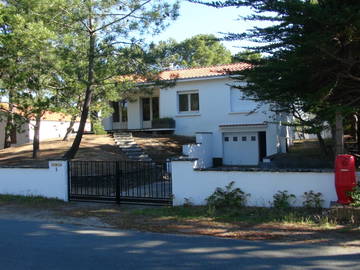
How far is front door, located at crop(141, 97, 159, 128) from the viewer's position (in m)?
27.8

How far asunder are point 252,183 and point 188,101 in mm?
15672

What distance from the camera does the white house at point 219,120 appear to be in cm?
2242

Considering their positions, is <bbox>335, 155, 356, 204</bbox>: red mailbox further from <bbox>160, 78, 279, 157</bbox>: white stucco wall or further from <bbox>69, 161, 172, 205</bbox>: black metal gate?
<bbox>160, 78, 279, 157</bbox>: white stucco wall

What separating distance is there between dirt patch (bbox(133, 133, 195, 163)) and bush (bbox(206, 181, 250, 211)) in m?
10.2

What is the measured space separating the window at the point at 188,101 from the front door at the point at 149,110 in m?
2.58

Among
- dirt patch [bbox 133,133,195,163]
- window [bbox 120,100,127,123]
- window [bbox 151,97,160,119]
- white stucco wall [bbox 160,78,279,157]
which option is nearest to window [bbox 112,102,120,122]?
window [bbox 120,100,127,123]

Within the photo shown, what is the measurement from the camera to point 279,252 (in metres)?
6.46

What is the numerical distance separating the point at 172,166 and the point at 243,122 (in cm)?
1307

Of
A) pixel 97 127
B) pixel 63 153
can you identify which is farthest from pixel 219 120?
pixel 63 153

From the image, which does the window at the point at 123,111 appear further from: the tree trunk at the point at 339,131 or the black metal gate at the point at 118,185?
the tree trunk at the point at 339,131

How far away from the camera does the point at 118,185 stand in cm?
1162

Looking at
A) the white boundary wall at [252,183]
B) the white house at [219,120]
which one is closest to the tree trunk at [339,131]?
the white boundary wall at [252,183]

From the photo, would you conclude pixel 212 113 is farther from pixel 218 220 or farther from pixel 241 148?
pixel 218 220

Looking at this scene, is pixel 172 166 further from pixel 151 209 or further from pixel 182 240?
pixel 182 240
